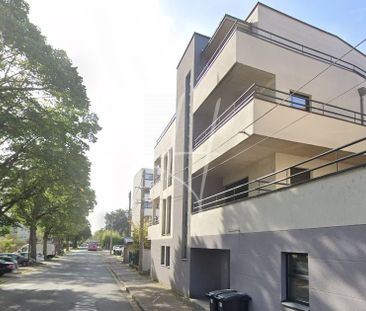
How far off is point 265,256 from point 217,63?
7961mm

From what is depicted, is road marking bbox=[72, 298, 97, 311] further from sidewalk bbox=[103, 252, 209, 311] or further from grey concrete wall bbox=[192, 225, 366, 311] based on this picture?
grey concrete wall bbox=[192, 225, 366, 311]

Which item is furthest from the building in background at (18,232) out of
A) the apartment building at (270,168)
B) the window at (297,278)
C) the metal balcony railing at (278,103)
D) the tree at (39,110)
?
the window at (297,278)

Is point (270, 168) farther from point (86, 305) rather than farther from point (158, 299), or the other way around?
point (86, 305)

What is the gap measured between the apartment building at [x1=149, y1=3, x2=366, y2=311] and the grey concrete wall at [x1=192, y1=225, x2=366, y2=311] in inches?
1.0

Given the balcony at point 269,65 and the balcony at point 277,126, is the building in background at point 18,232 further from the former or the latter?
the balcony at point 269,65

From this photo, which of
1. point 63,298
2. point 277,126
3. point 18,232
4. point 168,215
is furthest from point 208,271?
point 18,232

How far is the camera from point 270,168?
1493 centimetres

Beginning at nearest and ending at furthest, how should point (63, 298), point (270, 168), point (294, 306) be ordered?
point (294, 306) < point (270, 168) < point (63, 298)

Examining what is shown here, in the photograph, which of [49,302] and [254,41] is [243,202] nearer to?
[254,41]

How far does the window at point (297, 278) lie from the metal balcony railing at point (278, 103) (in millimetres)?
5170

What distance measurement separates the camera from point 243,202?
12109 mm

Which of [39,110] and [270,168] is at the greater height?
[39,110]

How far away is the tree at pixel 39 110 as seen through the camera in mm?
15938

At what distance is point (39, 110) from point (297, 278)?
44.1 ft
